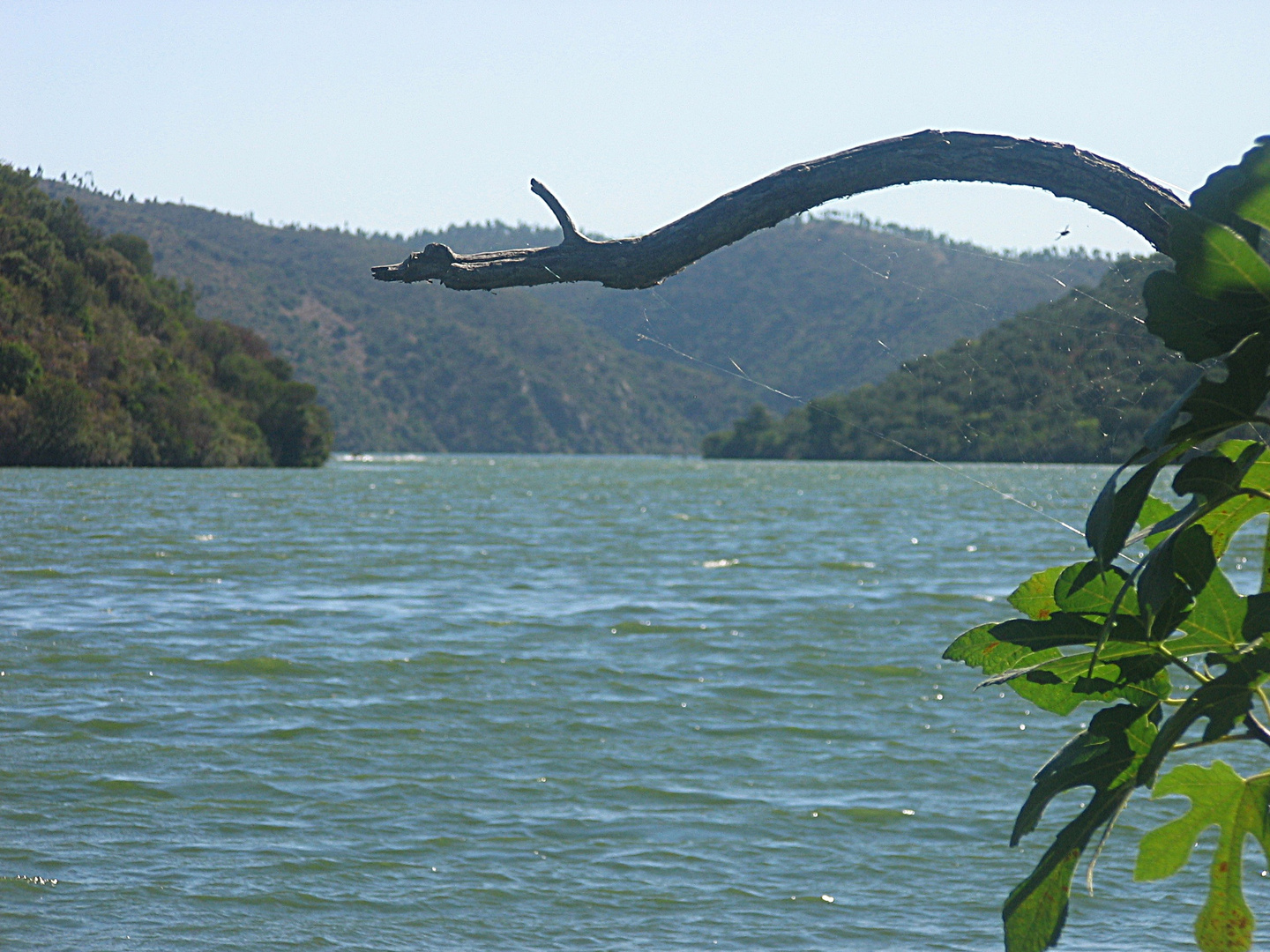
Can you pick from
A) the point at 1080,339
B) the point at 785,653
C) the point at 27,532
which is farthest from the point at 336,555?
the point at 1080,339

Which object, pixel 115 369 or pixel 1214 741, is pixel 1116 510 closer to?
pixel 1214 741

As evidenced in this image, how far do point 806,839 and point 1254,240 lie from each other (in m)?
7.19

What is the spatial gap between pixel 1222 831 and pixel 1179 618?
0.30 m

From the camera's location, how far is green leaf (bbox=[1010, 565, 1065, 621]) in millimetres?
1617

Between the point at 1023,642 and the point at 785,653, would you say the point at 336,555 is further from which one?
the point at 1023,642

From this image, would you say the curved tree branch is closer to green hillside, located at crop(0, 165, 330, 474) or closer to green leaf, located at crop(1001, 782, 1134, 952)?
green leaf, located at crop(1001, 782, 1134, 952)

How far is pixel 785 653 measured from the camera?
15281 mm

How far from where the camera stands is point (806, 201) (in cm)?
228

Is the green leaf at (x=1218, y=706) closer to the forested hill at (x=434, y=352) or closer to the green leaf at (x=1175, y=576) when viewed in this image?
the green leaf at (x=1175, y=576)

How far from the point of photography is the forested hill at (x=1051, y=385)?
278cm

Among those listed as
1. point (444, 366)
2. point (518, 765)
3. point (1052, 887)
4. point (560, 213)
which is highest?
point (444, 366)

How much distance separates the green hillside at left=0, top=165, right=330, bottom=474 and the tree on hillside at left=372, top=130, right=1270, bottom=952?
67.5m

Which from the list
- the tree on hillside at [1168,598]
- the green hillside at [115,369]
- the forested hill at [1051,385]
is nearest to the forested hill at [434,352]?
the green hillside at [115,369]

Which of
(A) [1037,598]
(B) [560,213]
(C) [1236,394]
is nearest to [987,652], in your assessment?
(A) [1037,598]
